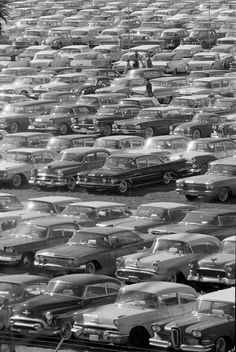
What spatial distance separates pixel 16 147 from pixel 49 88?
14.8m

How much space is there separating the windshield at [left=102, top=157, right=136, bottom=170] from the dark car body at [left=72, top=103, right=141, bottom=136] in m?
9.03

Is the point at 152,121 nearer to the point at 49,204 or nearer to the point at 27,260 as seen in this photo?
the point at 49,204

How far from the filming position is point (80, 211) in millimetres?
35875

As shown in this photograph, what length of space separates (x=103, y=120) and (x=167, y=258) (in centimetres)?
2060

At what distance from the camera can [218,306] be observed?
2522cm

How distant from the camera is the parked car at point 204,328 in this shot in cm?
2430

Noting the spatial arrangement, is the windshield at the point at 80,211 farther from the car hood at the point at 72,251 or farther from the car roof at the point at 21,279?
the car roof at the point at 21,279

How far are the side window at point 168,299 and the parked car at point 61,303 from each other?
146 centimetres

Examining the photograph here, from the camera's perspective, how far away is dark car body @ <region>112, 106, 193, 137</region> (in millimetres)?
49000

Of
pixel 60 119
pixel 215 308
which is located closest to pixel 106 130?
pixel 60 119

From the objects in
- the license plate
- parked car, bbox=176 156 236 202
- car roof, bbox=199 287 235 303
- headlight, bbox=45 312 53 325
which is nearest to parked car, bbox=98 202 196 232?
parked car, bbox=176 156 236 202

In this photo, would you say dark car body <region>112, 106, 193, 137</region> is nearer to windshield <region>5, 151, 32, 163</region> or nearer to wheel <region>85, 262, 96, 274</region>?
windshield <region>5, 151, 32, 163</region>

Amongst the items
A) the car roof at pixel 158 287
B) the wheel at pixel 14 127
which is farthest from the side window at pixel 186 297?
the wheel at pixel 14 127

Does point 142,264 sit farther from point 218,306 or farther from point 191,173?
point 191,173
